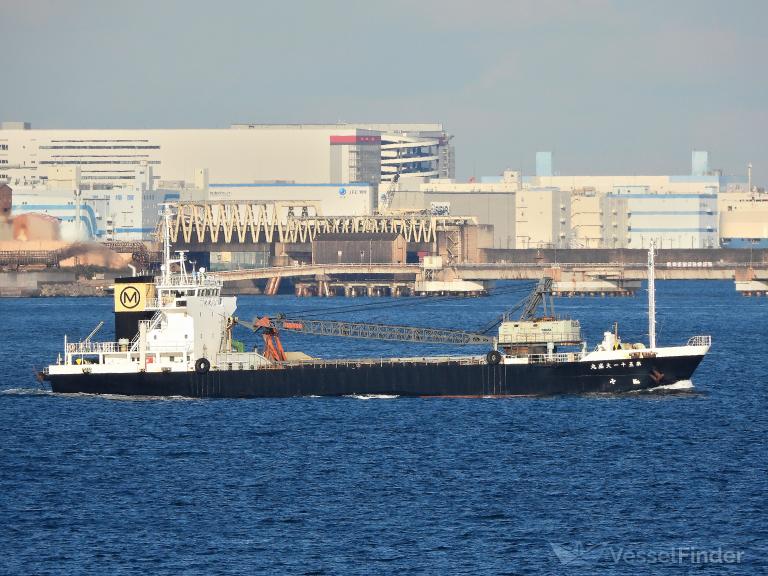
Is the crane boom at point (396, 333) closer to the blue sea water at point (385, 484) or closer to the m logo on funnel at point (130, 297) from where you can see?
the blue sea water at point (385, 484)

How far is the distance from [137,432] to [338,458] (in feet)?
38.5

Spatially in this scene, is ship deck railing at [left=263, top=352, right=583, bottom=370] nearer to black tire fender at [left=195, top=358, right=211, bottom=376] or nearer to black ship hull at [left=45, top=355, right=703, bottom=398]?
black ship hull at [left=45, top=355, right=703, bottom=398]

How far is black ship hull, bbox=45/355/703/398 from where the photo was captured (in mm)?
82312

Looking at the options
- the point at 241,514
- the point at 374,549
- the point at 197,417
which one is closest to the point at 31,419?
the point at 197,417

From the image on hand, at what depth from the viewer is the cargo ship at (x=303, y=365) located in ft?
270

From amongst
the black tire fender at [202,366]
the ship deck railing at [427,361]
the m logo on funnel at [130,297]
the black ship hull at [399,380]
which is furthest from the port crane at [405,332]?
the m logo on funnel at [130,297]

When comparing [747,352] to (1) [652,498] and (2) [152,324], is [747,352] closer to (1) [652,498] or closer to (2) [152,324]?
(2) [152,324]

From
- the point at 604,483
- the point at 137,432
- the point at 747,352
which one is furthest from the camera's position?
the point at 747,352

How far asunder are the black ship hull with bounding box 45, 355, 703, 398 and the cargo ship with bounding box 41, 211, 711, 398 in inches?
2.0

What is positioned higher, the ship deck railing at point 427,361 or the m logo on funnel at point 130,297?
the m logo on funnel at point 130,297

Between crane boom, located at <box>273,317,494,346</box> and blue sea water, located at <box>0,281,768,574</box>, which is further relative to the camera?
crane boom, located at <box>273,317,494,346</box>

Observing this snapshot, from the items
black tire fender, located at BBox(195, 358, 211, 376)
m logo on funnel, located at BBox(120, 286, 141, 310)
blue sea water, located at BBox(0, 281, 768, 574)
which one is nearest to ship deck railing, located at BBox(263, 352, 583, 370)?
blue sea water, located at BBox(0, 281, 768, 574)

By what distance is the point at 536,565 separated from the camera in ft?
153

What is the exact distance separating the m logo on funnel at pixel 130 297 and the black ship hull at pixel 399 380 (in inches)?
152
